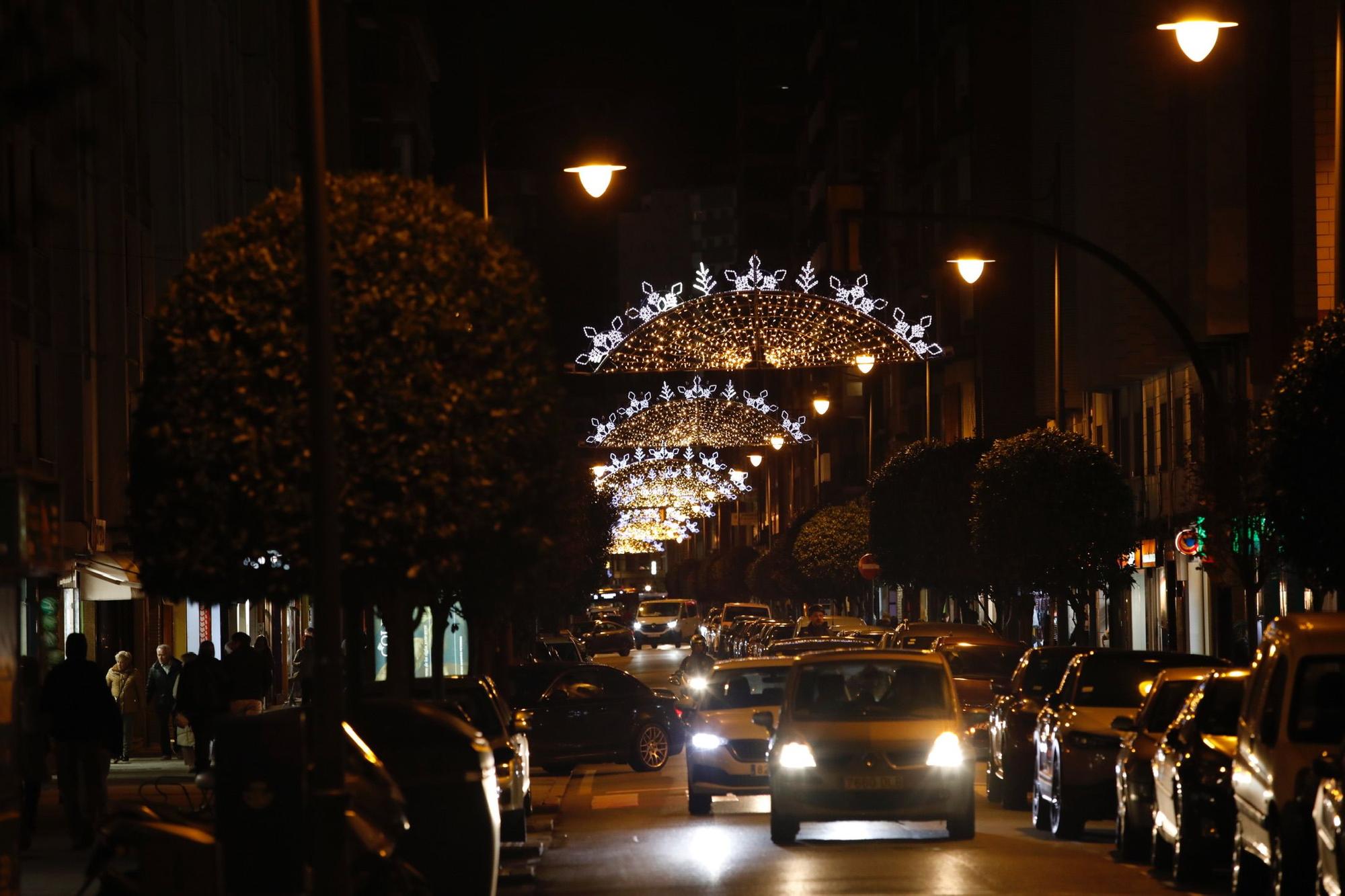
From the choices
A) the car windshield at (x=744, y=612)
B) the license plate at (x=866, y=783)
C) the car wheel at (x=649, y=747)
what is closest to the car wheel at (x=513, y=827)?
the license plate at (x=866, y=783)

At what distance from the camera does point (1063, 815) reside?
2191 cm

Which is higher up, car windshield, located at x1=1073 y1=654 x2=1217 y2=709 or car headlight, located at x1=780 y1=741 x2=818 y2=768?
car windshield, located at x1=1073 y1=654 x2=1217 y2=709

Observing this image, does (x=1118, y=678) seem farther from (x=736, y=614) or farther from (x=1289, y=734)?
(x=736, y=614)

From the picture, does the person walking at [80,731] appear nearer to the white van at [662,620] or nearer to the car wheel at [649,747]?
the car wheel at [649,747]

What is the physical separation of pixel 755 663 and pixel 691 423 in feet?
150

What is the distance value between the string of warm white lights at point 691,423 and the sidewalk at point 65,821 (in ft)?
114

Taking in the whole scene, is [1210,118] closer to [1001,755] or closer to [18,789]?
[1001,755]

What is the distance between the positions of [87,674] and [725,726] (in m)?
6.32

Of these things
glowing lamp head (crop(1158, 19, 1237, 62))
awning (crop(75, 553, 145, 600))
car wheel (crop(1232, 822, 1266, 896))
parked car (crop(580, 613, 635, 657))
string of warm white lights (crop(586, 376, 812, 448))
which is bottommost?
parked car (crop(580, 613, 635, 657))

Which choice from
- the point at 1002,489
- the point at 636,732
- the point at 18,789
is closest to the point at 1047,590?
the point at 1002,489

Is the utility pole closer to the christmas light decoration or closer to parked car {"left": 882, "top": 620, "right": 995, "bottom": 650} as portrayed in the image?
parked car {"left": 882, "top": 620, "right": 995, "bottom": 650}

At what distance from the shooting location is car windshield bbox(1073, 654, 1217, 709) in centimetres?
2291

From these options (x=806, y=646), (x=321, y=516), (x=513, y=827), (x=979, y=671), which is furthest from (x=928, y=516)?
(x=321, y=516)

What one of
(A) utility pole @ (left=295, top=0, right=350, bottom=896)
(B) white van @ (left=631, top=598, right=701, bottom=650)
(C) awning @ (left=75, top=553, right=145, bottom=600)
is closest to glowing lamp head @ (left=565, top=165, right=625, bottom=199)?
(C) awning @ (left=75, top=553, right=145, bottom=600)
